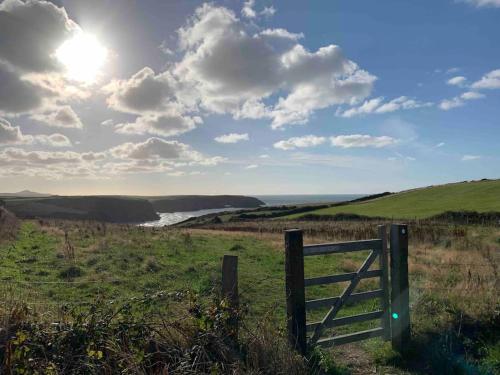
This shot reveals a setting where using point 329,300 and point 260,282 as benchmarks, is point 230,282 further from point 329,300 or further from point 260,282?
point 260,282

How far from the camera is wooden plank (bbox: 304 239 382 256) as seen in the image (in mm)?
6215

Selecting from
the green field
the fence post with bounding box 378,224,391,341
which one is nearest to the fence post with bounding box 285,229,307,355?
the fence post with bounding box 378,224,391,341

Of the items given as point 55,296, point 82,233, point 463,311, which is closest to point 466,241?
point 463,311

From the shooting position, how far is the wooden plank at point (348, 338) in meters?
6.31

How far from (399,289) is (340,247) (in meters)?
1.26

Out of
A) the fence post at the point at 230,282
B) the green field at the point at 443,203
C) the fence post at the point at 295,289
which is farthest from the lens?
A: the green field at the point at 443,203

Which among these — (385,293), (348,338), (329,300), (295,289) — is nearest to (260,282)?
(385,293)

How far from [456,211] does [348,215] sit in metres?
13.0

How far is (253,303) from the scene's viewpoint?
9.70 meters

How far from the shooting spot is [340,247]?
21.8 ft

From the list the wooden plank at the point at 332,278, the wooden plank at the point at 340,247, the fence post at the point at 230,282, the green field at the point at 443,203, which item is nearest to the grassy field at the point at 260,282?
the fence post at the point at 230,282

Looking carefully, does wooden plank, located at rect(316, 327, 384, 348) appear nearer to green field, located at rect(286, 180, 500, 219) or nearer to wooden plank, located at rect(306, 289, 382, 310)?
wooden plank, located at rect(306, 289, 382, 310)

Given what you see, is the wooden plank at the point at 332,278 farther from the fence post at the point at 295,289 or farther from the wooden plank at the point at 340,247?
the wooden plank at the point at 340,247

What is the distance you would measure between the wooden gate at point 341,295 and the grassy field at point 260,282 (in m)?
0.30
